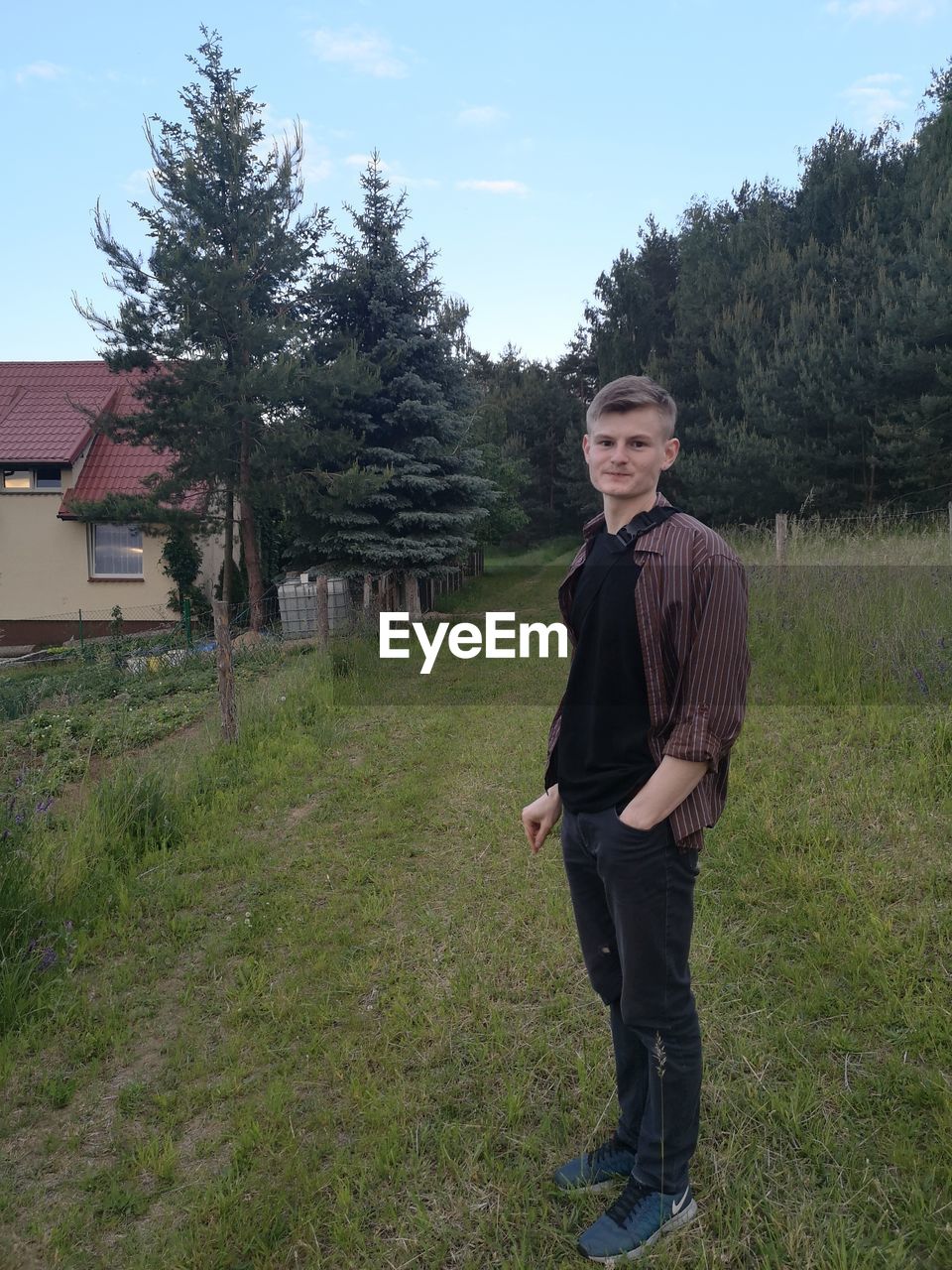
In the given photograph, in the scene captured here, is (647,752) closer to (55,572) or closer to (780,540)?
(780,540)

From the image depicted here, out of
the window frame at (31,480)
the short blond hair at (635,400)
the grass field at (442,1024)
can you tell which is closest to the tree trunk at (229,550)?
the window frame at (31,480)

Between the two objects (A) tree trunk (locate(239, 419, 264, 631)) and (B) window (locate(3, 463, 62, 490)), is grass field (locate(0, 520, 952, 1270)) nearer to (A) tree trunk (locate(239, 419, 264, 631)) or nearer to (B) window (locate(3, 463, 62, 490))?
(A) tree trunk (locate(239, 419, 264, 631))

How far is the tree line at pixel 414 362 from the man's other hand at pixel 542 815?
40.4 feet

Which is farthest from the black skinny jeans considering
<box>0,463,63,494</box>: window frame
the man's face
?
<box>0,463,63,494</box>: window frame

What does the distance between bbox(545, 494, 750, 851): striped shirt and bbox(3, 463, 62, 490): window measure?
2014 centimetres

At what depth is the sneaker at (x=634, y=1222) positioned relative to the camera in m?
2.04

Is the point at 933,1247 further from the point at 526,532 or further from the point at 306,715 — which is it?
the point at 526,532

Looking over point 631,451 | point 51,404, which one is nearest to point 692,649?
point 631,451

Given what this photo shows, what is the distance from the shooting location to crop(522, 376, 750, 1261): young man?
1.78 m

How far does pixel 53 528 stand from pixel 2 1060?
18.2 metres

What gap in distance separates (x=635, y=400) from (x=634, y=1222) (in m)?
2.13

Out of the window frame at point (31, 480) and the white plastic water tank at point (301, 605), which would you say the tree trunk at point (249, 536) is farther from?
the window frame at point (31, 480)

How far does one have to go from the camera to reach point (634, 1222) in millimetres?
2061

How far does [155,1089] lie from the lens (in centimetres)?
286
